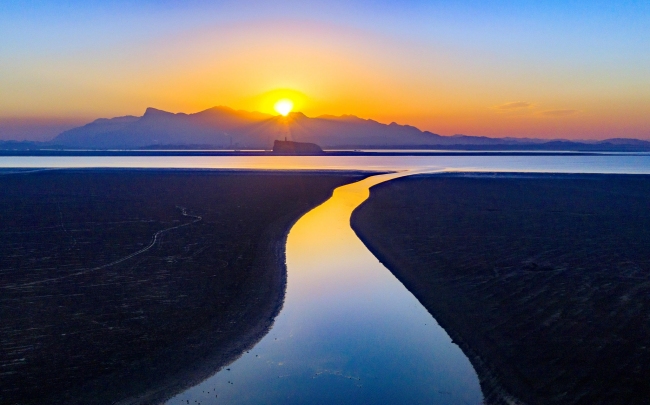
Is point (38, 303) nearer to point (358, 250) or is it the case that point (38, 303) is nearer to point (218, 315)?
point (218, 315)

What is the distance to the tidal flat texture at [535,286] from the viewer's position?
28.8 ft

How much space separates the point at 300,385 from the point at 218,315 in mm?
3814

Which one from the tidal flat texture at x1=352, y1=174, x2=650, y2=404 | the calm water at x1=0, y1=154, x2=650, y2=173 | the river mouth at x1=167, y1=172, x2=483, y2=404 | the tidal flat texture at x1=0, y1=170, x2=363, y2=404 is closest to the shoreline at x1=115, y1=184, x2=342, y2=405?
the tidal flat texture at x1=0, y1=170, x2=363, y2=404

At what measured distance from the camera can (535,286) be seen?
1378 cm

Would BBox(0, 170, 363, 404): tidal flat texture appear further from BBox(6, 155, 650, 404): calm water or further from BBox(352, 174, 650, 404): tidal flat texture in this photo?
BBox(352, 174, 650, 404): tidal flat texture

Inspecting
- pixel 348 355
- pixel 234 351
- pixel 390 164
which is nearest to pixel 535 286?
pixel 348 355

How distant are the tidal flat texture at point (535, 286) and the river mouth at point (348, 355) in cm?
51

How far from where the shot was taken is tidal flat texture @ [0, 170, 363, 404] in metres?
8.86

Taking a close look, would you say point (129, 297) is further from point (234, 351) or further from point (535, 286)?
point (535, 286)

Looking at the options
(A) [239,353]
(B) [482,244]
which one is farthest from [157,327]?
(B) [482,244]

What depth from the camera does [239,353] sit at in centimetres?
1030

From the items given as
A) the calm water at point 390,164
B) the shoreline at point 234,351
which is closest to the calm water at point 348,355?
the shoreline at point 234,351

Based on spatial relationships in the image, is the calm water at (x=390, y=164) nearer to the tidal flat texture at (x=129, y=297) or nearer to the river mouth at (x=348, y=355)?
the tidal flat texture at (x=129, y=297)

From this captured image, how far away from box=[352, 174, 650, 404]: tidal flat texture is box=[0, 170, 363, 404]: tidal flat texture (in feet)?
14.8
